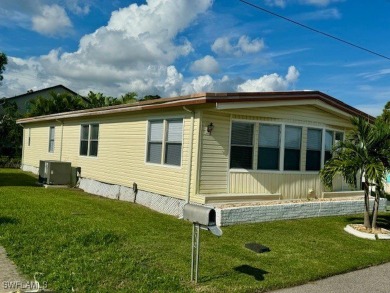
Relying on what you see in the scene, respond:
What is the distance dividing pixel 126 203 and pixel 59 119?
319 inches

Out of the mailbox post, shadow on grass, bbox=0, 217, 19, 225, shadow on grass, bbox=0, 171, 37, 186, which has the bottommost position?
shadow on grass, bbox=0, 171, 37, 186

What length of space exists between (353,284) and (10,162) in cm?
2373

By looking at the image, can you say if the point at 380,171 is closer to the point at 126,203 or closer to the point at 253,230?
the point at 253,230

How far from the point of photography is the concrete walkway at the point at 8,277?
15.0 ft

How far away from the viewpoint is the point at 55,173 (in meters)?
15.6

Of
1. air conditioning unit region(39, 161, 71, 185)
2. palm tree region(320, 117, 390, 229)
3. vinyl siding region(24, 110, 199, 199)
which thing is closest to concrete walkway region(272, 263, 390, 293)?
palm tree region(320, 117, 390, 229)

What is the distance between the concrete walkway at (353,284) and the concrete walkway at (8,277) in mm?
3239

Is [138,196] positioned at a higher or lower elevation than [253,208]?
lower

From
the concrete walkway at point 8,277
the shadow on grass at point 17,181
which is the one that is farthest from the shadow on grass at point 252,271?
the shadow on grass at point 17,181

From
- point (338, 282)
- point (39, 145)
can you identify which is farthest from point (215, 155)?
point (39, 145)

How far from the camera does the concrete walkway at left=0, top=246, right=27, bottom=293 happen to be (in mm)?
4559

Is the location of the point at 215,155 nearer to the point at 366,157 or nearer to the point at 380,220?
the point at 366,157

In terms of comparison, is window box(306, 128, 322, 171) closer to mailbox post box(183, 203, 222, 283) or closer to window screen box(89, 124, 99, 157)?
mailbox post box(183, 203, 222, 283)

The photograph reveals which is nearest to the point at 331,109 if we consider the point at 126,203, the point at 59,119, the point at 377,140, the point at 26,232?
the point at 377,140
